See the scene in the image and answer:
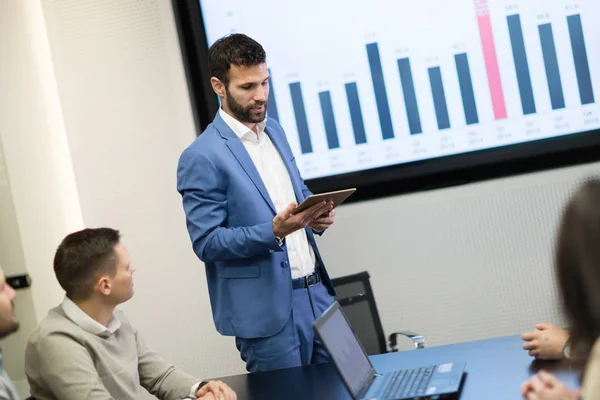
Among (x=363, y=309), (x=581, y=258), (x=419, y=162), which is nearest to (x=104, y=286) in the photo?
(x=363, y=309)

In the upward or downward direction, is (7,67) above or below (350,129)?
above

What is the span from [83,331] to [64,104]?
200 cm

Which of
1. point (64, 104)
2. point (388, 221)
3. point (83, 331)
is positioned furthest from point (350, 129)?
point (83, 331)

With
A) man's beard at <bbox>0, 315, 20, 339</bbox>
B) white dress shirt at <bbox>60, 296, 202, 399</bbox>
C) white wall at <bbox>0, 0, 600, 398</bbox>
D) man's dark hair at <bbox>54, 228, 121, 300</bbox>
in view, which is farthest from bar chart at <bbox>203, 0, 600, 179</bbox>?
man's beard at <bbox>0, 315, 20, 339</bbox>

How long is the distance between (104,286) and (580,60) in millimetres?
2438

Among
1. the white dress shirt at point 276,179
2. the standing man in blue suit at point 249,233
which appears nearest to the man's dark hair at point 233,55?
the standing man in blue suit at point 249,233

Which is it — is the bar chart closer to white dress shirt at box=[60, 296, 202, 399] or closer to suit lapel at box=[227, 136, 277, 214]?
suit lapel at box=[227, 136, 277, 214]

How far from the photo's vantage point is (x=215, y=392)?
2508 mm

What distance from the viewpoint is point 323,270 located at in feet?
10.6

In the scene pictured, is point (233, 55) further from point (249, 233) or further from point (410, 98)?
point (410, 98)

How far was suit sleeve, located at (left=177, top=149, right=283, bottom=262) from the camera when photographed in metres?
2.97

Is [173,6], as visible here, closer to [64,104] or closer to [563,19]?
[64,104]

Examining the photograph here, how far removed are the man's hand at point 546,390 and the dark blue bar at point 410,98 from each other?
234 centimetres

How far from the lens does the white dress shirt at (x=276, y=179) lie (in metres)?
3.17
